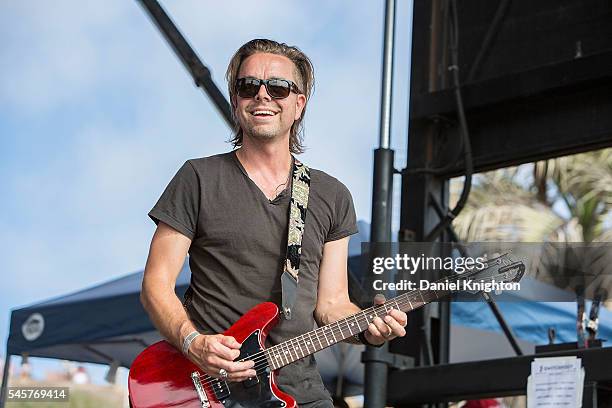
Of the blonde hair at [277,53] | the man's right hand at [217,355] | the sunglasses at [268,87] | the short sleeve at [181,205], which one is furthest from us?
the blonde hair at [277,53]

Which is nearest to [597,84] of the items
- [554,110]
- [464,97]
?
[554,110]

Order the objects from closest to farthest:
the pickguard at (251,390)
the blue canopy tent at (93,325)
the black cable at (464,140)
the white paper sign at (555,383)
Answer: the pickguard at (251,390) → the white paper sign at (555,383) → the black cable at (464,140) → the blue canopy tent at (93,325)

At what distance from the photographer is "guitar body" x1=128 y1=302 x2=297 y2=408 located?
3219 millimetres

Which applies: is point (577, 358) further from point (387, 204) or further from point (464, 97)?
point (464, 97)

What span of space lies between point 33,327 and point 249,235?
4.92 meters

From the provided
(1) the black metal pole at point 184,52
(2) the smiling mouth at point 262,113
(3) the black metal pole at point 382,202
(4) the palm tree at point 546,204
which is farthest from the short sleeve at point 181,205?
(4) the palm tree at point 546,204

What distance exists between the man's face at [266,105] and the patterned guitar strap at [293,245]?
18 cm

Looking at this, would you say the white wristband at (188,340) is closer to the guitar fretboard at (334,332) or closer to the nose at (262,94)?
the guitar fretboard at (334,332)

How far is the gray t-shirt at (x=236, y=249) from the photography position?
330cm

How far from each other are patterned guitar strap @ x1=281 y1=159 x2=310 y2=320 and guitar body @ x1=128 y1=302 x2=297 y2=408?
0.06 metres

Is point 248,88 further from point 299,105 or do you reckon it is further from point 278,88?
point 299,105

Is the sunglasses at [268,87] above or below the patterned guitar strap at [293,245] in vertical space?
above

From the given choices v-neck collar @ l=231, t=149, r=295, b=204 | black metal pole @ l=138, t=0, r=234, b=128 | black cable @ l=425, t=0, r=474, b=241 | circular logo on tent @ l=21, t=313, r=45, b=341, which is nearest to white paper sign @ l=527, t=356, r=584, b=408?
black cable @ l=425, t=0, r=474, b=241

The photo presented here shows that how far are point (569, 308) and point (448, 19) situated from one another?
1.70m
